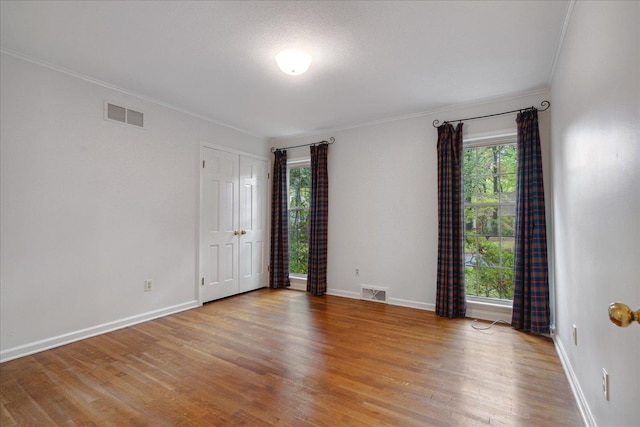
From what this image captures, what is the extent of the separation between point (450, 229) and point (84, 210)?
394 centimetres

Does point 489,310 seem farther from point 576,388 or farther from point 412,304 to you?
point 576,388

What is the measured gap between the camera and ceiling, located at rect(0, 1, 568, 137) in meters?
2.09

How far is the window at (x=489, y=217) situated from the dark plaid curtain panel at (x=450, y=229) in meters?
0.22

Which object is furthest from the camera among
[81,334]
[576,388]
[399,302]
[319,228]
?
[319,228]

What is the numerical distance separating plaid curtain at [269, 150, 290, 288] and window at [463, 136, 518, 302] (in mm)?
2730

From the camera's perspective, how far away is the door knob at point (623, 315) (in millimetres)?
769

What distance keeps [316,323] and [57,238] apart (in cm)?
267

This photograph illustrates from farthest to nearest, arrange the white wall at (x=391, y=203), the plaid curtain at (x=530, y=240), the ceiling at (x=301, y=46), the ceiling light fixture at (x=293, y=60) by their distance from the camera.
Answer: the white wall at (x=391, y=203), the plaid curtain at (x=530, y=240), the ceiling light fixture at (x=293, y=60), the ceiling at (x=301, y=46)

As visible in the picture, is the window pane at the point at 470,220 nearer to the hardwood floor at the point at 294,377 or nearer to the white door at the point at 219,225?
the hardwood floor at the point at 294,377

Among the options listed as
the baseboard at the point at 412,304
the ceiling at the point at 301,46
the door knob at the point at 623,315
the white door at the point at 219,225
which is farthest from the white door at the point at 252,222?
the door knob at the point at 623,315

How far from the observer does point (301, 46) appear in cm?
252

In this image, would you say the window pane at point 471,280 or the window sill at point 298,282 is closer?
the window pane at point 471,280

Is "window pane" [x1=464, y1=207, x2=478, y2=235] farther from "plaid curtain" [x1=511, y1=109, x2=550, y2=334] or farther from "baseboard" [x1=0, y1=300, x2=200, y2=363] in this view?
"baseboard" [x1=0, y1=300, x2=200, y2=363]

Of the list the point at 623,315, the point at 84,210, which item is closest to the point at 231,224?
the point at 84,210
